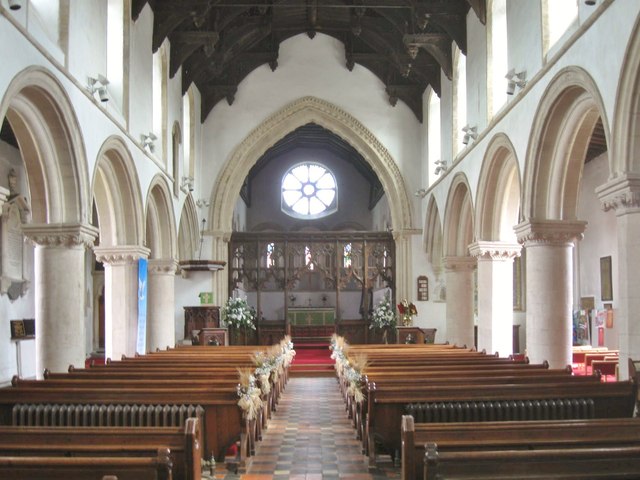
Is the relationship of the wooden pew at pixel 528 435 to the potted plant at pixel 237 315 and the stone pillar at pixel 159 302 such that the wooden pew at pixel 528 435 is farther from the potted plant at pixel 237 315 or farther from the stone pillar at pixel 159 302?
the potted plant at pixel 237 315

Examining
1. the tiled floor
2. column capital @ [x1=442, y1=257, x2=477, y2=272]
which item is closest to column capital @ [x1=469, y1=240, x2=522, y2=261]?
column capital @ [x1=442, y1=257, x2=477, y2=272]

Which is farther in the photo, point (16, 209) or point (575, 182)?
point (16, 209)

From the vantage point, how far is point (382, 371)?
877cm

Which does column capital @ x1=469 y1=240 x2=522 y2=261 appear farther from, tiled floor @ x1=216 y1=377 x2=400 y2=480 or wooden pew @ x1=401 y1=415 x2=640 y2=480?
wooden pew @ x1=401 y1=415 x2=640 y2=480

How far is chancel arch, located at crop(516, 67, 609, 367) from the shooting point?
402 inches

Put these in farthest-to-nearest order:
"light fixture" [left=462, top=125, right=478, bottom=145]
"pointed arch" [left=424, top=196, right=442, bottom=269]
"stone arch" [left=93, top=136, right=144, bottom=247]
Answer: "pointed arch" [left=424, top=196, right=442, bottom=269] → "light fixture" [left=462, top=125, right=478, bottom=145] → "stone arch" [left=93, top=136, right=144, bottom=247]

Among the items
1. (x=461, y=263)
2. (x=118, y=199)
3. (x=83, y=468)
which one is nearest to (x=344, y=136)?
(x=461, y=263)

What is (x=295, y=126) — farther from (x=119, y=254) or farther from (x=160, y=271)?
(x=119, y=254)

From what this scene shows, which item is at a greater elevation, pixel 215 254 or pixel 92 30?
pixel 92 30

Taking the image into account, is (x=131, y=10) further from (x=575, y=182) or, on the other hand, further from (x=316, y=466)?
(x=316, y=466)

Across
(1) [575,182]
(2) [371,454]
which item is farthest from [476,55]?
(2) [371,454]

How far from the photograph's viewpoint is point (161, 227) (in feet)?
53.3

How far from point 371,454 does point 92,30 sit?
725cm

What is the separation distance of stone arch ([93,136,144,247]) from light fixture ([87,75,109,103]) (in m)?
1.37
